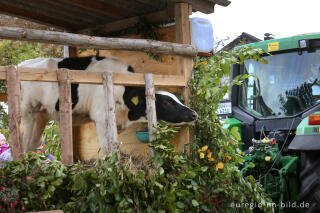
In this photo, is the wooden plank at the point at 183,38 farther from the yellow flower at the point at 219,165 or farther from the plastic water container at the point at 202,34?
the yellow flower at the point at 219,165

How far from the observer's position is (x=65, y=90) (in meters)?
3.67

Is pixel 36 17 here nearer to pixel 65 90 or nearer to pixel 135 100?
pixel 135 100

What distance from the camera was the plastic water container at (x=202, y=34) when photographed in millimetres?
5180

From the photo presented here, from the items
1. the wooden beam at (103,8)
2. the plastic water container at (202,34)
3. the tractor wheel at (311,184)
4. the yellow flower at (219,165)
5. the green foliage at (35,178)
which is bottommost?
the tractor wheel at (311,184)

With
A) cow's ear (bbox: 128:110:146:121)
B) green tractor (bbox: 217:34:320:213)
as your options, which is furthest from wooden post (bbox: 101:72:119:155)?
green tractor (bbox: 217:34:320:213)

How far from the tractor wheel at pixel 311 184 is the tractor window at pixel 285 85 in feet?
3.20

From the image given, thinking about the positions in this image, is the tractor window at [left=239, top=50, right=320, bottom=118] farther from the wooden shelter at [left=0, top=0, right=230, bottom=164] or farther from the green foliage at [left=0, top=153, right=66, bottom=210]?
the green foliage at [left=0, top=153, right=66, bottom=210]

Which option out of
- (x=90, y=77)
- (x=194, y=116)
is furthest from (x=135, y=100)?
(x=90, y=77)

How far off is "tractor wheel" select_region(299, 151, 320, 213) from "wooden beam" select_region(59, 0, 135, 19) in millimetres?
3012

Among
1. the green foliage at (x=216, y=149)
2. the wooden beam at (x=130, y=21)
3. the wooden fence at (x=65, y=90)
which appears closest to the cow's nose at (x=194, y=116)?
the green foliage at (x=216, y=149)

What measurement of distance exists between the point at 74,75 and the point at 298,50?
10.1 feet

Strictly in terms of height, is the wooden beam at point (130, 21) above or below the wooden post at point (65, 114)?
above

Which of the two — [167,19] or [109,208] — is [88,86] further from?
[109,208]

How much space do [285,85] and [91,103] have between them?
8.20 ft
